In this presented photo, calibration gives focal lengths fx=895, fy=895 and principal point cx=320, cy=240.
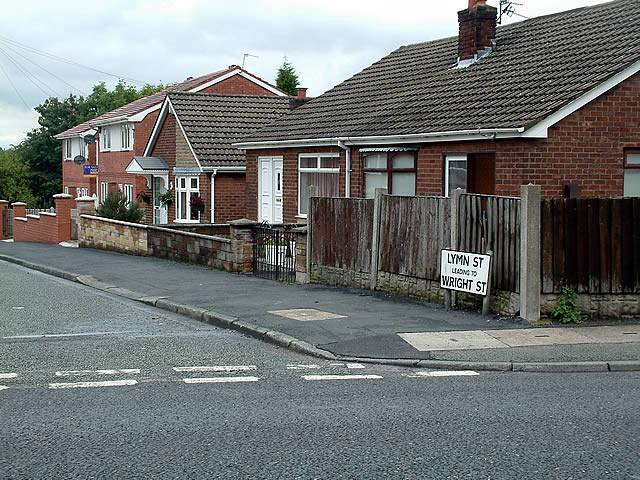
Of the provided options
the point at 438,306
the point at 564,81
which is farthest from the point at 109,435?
the point at 564,81

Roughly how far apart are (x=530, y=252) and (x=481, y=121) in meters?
6.44

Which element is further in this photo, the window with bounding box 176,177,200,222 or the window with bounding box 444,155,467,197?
the window with bounding box 176,177,200,222

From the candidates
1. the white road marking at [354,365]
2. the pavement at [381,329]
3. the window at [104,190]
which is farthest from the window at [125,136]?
the white road marking at [354,365]

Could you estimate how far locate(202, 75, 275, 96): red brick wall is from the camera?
44812 mm

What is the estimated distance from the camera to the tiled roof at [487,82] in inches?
703

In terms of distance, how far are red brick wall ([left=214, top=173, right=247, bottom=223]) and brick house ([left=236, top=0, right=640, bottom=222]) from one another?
5.63 meters

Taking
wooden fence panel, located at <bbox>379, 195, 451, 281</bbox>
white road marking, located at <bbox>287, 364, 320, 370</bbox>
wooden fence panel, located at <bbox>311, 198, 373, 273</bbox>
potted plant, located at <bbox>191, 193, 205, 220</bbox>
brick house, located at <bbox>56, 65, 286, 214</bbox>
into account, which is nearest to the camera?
white road marking, located at <bbox>287, 364, 320, 370</bbox>

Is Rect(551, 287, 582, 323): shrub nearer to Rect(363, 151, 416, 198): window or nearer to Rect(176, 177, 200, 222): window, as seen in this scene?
Rect(363, 151, 416, 198): window

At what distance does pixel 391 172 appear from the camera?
70.2 ft

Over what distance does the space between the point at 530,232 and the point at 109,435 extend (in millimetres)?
7136

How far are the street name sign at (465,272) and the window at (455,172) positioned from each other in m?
5.55

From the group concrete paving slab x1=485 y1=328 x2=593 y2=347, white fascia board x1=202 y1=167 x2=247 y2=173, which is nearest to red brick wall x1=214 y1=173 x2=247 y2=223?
white fascia board x1=202 y1=167 x2=247 y2=173

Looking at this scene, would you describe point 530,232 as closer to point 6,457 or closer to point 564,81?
point 564,81

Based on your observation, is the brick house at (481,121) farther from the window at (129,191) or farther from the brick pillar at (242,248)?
the window at (129,191)
